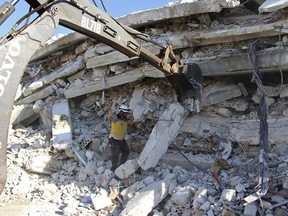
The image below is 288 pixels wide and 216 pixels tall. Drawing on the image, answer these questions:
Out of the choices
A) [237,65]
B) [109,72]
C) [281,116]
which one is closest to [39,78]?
[109,72]

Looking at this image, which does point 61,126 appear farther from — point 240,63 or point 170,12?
point 240,63

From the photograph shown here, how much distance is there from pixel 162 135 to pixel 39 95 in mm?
3913

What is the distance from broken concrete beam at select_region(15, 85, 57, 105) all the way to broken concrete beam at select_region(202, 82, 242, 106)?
12.9 feet

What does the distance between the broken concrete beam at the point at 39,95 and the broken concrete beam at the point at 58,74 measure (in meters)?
0.12

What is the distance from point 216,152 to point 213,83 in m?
1.41

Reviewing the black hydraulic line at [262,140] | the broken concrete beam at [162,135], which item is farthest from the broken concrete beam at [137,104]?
the black hydraulic line at [262,140]

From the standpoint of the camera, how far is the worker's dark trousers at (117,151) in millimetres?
7137

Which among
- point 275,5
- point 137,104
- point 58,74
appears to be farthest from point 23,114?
point 275,5

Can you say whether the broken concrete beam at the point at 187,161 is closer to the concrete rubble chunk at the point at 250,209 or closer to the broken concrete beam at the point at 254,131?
the broken concrete beam at the point at 254,131

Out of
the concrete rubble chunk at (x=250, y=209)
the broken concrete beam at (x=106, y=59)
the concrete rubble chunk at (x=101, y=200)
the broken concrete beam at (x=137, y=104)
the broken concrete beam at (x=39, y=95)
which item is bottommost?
the concrete rubble chunk at (x=101, y=200)

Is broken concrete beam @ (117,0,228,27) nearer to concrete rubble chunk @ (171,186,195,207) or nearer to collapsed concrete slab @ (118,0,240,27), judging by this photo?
collapsed concrete slab @ (118,0,240,27)

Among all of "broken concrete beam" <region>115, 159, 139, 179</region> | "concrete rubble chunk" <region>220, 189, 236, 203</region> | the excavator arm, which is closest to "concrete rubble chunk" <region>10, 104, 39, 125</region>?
"broken concrete beam" <region>115, 159, 139, 179</region>

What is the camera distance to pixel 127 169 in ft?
22.0

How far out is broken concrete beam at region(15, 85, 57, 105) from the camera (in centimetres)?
927
